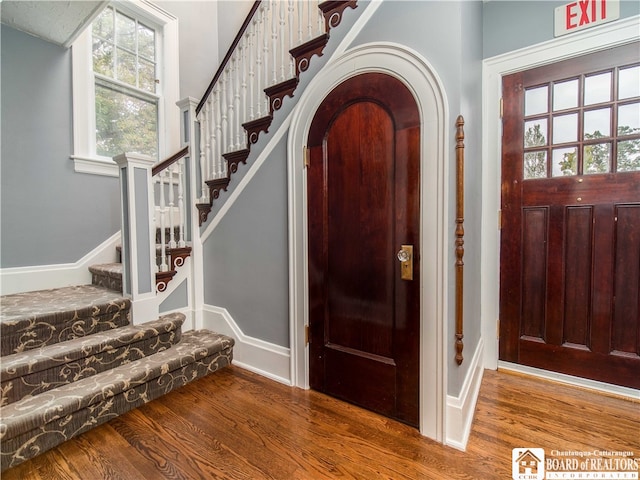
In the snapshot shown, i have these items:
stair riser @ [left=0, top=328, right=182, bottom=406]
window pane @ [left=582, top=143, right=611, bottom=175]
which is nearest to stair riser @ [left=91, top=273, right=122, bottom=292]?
stair riser @ [left=0, top=328, right=182, bottom=406]

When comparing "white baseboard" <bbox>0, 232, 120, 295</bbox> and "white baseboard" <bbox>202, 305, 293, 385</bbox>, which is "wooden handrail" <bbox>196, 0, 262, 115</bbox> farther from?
"white baseboard" <bbox>202, 305, 293, 385</bbox>

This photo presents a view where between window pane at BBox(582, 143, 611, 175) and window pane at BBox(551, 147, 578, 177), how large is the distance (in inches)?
2.0

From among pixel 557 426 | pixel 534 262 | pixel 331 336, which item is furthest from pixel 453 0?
pixel 557 426

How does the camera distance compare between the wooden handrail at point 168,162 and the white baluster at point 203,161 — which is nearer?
the wooden handrail at point 168,162

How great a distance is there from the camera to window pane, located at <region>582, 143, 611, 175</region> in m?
1.89

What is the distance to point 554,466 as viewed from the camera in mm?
1355

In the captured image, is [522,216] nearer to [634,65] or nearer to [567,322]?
[567,322]

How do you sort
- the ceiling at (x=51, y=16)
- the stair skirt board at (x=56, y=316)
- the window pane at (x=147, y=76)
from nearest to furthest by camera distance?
1. the stair skirt board at (x=56, y=316)
2. the ceiling at (x=51, y=16)
3. the window pane at (x=147, y=76)

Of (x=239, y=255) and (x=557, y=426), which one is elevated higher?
(x=239, y=255)

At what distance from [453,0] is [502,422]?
2.21 m

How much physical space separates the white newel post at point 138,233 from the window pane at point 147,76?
1.53 metres

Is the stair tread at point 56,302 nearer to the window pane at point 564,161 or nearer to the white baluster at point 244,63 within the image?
the white baluster at point 244,63

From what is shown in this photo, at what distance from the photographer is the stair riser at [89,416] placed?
4.44 ft

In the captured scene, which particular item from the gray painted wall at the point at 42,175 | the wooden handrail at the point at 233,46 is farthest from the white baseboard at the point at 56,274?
the wooden handrail at the point at 233,46
